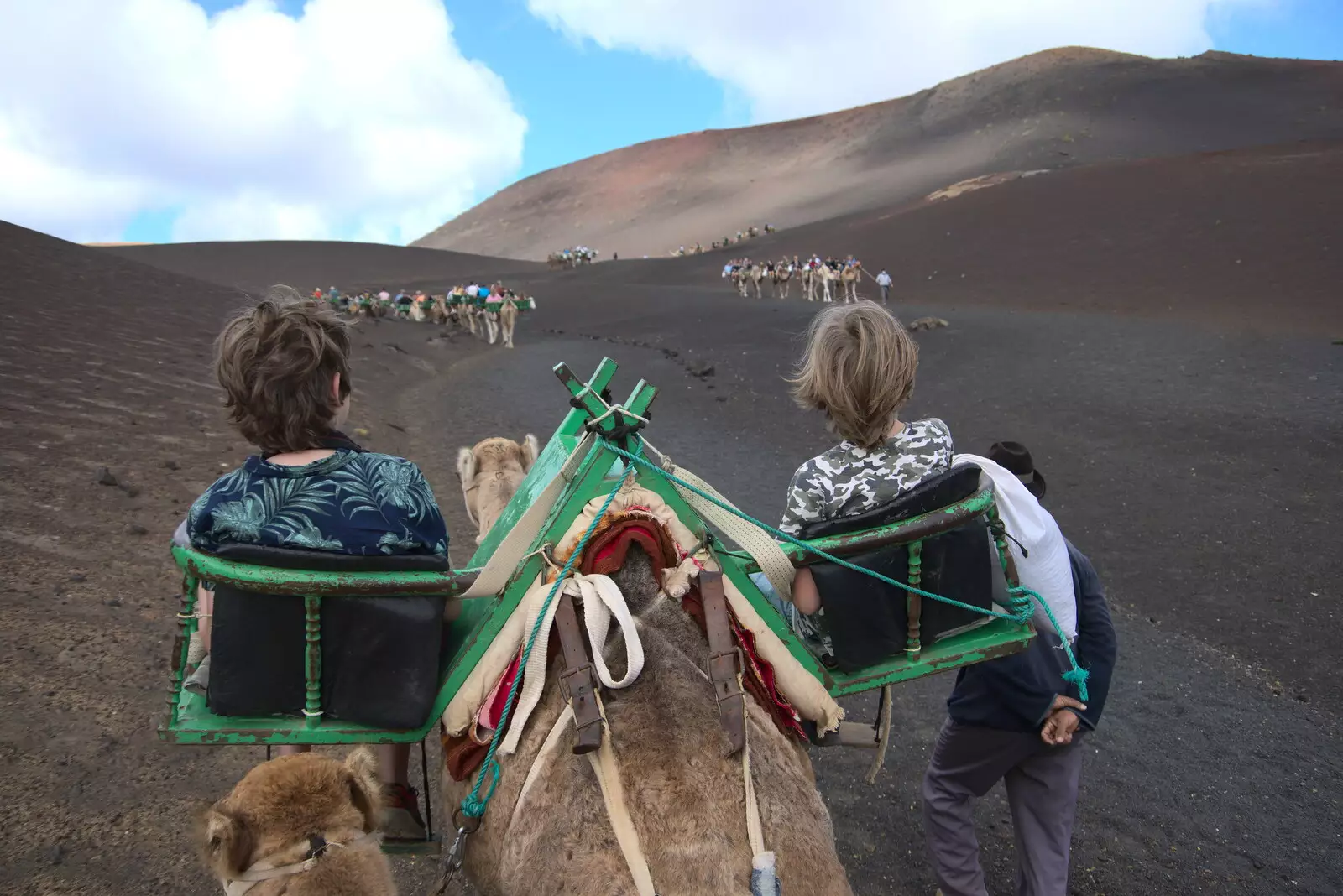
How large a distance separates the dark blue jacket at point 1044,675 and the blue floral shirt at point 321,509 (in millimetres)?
1839

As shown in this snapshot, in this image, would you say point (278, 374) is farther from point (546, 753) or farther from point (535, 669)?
point (546, 753)

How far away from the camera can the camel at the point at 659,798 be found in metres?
1.70

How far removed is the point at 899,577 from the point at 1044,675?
726 mm

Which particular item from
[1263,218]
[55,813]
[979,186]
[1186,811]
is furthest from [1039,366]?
[979,186]

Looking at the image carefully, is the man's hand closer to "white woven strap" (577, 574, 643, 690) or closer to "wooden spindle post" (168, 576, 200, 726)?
"white woven strap" (577, 574, 643, 690)

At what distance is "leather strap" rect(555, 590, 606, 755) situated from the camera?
1790 mm

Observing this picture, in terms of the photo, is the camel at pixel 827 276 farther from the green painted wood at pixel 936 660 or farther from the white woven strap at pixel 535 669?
the white woven strap at pixel 535 669

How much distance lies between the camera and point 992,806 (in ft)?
13.8

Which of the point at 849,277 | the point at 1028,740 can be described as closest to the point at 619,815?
the point at 1028,740

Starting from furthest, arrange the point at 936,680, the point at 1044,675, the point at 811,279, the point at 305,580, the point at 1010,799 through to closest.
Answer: the point at 811,279, the point at 936,680, the point at 1010,799, the point at 1044,675, the point at 305,580

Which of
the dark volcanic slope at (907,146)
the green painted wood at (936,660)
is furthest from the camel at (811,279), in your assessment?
the green painted wood at (936,660)

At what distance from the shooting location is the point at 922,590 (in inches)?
87.7

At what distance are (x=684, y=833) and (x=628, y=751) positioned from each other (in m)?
0.22

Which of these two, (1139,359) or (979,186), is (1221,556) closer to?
(1139,359)
